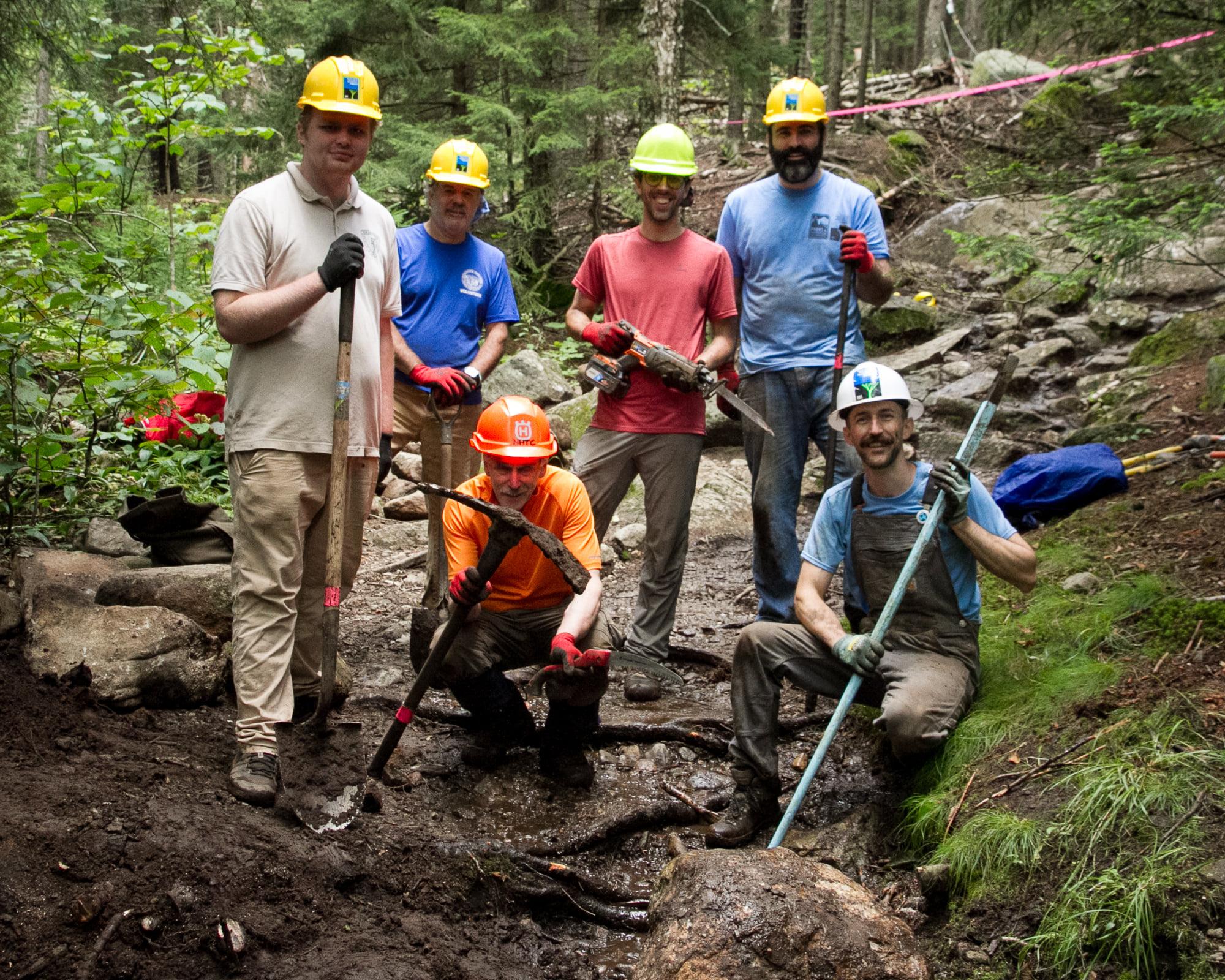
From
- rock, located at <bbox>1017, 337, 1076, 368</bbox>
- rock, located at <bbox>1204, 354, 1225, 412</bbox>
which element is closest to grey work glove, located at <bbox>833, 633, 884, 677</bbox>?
rock, located at <bbox>1204, 354, 1225, 412</bbox>

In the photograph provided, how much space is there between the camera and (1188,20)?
536 centimetres

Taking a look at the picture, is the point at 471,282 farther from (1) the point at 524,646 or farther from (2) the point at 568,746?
(2) the point at 568,746

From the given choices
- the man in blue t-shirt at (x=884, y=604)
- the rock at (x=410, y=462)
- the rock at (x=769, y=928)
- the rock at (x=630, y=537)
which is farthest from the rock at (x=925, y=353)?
the rock at (x=769, y=928)

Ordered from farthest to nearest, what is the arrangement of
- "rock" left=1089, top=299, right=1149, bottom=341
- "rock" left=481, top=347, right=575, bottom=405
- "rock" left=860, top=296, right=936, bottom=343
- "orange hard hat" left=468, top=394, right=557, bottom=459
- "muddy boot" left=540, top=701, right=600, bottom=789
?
1. "rock" left=860, top=296, right=936, bottom=343
2. "rock" left=1089, top=299, right=1149, bottom=341
3. "rock" left=481, top=347, right=575, bottom=405
4. "muddy boot" left=540, top=701, right=600, bottom=789
5. "orange hard hat" left=468, top=394, right=557, bottom=459

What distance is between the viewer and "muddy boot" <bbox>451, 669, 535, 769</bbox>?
4.39 metres

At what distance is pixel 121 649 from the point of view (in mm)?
4258

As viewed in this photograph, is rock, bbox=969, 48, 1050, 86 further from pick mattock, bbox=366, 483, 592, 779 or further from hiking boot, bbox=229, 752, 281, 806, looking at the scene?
hiking boot, bbox=229, 752, 281, 806

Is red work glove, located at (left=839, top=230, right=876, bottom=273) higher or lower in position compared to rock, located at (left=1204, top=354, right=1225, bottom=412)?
higher

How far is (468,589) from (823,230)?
270 cm

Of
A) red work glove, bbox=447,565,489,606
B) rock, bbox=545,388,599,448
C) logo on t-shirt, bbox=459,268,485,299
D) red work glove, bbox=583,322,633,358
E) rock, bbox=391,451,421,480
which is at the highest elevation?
logo on t-shirt, bbox=459,268,485,299

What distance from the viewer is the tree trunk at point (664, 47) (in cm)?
1083

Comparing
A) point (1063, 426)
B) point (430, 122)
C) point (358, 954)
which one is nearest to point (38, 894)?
point (358, 954)

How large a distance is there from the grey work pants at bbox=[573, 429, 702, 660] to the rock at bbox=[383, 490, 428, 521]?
3.37 metres

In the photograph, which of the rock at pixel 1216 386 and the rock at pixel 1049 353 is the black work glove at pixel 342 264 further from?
the rock at pixel 1049 353
